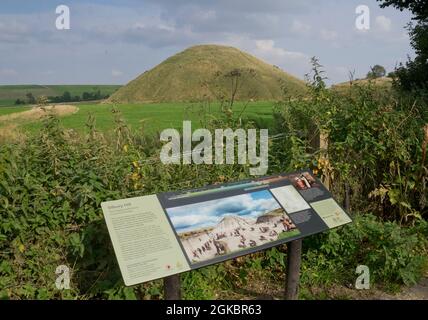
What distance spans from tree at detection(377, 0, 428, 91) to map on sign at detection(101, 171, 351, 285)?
33.5 ft

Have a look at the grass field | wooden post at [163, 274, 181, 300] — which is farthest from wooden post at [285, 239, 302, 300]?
the grass field

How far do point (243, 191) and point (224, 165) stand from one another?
119 centimetres

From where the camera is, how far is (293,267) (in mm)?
3670

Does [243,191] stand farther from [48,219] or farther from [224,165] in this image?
[48,219]

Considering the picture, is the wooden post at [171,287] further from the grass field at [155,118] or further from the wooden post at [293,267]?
the grass field at [155,118]

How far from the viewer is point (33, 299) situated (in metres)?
3.52

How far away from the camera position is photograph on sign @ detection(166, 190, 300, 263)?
2.99 meters

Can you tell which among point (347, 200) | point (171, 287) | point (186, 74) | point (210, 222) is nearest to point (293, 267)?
point (210, 222)

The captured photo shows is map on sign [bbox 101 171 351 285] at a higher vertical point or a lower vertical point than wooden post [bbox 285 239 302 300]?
higher

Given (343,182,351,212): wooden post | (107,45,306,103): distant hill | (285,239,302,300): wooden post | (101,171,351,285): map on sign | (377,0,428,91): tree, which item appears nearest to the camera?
(101,171,351,285): map on sign

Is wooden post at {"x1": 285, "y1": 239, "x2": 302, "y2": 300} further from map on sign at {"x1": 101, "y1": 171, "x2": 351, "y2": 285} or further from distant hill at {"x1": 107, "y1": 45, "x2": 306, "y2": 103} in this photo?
distant hill at {"x1": 107, "y1": 45, "x2": 306, "y2": 103}

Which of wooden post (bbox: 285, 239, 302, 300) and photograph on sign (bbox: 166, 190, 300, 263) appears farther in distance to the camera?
wooden post (bbox: 285, 239, 302, 300)

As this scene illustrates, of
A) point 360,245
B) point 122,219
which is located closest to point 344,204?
point 360,245
